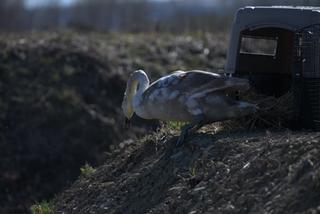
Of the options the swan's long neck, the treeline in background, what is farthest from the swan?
the treeline in background

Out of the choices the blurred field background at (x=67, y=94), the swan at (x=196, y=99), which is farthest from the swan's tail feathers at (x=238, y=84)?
the blurred field background at (x=67, y=94)

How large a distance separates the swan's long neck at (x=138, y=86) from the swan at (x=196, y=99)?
0.28 m

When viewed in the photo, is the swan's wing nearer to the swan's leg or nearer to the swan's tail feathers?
the swan's tail feathers

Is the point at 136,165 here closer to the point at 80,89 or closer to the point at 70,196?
the point at 70,196

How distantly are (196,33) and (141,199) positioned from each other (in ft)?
56.2

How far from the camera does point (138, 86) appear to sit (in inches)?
306

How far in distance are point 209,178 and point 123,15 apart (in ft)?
114

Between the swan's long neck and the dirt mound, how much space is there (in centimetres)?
44

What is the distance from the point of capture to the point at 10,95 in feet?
59.3

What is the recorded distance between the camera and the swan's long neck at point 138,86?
749 cm

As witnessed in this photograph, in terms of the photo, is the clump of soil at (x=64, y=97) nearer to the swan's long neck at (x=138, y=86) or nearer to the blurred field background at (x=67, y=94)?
the blurred field background at (x=67, y=94)

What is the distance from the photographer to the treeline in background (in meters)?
26.9

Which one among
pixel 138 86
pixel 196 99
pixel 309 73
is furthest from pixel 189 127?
pixel 309 73

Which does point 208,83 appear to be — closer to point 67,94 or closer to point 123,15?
point 67,94
